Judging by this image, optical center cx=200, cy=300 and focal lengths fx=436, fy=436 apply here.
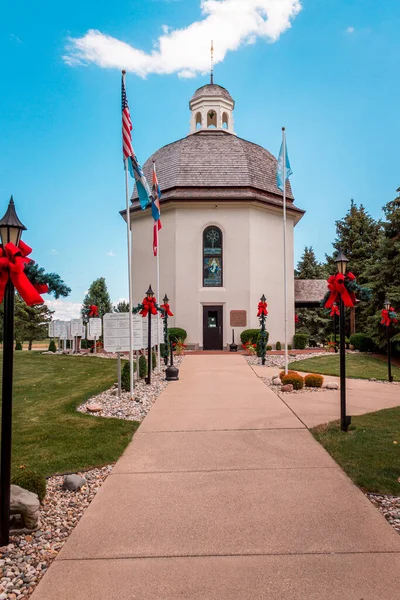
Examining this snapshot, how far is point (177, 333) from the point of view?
2486cm

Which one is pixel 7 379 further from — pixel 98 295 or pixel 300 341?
pixel 98 295

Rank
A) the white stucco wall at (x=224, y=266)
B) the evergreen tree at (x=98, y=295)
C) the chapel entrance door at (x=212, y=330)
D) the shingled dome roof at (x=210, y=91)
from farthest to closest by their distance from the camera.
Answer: the evergreen tree at (x=98, y=295), the shingled dome roof at (x=210, y=91), the chapel entrance door at (x=212, y=330), the white stucco wall at (x=224, y=266)

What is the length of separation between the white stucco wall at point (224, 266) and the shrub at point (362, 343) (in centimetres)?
435

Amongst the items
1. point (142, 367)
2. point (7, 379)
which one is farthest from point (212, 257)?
point (7, 379)

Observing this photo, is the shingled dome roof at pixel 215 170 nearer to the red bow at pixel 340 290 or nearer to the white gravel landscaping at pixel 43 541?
→ the red bow at pixel 340 290

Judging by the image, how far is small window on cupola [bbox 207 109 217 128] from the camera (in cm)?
3234

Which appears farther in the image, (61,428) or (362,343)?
(362,343)

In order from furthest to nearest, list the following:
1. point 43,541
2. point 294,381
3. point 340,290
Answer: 1. point 294,381
2. point 340,290
3. point 43,541

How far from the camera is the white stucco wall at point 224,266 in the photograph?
26.3 m

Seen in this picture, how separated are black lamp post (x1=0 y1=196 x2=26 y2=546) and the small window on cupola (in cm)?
3079

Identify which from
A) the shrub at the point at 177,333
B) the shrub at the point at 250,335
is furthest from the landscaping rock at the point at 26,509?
the shrub at the point at 250,335

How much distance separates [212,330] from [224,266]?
3.98 meters

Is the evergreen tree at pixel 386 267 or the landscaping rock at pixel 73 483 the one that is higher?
the evergreen tree at pixel 386 267

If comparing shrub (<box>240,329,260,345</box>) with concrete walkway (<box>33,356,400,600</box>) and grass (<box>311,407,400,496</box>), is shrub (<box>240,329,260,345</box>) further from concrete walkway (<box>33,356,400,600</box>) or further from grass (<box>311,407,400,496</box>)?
concrete walkway (<box>33,356,400,600</box>)
